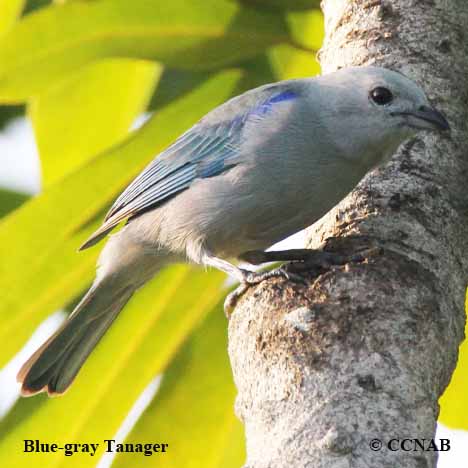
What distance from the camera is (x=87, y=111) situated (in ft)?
17.0

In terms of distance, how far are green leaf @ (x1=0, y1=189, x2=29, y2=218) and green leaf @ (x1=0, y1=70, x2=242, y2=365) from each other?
0.68 meters

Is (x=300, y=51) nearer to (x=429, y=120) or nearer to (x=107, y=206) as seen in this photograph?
(x=107, y=206)

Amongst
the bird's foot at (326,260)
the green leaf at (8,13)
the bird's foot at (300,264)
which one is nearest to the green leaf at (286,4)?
the green leaf at (8,13)

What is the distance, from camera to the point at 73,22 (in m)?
4.70

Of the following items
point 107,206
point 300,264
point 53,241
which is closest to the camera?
point 300,264

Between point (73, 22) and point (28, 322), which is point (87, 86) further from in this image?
point (28, 322)

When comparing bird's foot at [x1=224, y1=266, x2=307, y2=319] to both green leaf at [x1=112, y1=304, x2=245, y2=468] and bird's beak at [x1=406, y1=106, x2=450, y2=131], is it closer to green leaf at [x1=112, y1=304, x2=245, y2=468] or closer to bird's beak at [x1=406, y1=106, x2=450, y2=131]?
bird's beak at [x1=406, y1=106, x2=450, y2=131]

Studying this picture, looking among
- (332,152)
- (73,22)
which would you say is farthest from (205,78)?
(332,152)

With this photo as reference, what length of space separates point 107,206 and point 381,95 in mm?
1552

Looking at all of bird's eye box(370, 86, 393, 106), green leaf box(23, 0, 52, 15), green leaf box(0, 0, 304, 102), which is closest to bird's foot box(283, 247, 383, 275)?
bird's eye box(370, 86, 393, 106)

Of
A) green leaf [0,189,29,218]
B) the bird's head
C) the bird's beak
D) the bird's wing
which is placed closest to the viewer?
the bird's beak

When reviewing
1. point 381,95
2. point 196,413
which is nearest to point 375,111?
point 381,95

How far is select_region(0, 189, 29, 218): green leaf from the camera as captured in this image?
5.38 metres

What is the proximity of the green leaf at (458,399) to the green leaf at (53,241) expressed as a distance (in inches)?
69.9
